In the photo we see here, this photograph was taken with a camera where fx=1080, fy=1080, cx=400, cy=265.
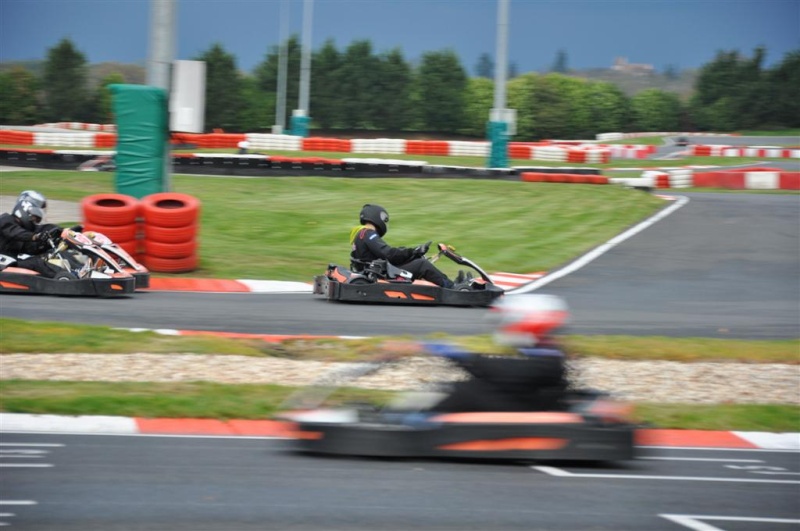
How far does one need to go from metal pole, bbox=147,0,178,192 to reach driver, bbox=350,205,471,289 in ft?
16.2

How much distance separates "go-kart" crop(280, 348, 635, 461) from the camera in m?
7.31

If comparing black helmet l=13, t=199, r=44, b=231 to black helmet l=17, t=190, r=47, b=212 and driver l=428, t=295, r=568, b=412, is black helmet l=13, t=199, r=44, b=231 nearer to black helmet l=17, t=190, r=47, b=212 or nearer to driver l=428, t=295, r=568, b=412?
black helmet l=17, t=190, r=47, b=212

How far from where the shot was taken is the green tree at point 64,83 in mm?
57938

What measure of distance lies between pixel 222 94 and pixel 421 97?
38.8ft

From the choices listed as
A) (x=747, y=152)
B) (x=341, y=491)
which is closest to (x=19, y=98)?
(x=747, y=152)

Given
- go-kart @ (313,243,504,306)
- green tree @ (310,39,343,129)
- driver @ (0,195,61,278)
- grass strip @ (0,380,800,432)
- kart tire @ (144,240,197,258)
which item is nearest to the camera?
grass strip @ (0,380,800,432)

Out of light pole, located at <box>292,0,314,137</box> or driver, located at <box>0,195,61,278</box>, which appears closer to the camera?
driver, located at <box>0,195,61,278</box>

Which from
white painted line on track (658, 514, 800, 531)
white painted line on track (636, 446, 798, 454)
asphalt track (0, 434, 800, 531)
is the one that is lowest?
white painted line on track (636, 446, 798, 454)

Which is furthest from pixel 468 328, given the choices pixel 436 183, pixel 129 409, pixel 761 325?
pixel 436 183

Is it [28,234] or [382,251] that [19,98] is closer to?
[28,234]

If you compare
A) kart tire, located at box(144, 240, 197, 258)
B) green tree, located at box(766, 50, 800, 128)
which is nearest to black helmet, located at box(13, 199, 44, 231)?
kart tire, located at box(144, 240, 197, 258)

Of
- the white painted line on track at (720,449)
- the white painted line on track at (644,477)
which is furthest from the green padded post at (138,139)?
the white painted line on track at (644,477)

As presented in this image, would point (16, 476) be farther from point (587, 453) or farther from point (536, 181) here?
point (536, 181)

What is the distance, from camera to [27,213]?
44.5 ft
